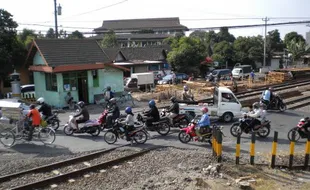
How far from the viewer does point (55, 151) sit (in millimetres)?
12477

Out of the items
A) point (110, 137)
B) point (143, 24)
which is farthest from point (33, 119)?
point (143, 24)

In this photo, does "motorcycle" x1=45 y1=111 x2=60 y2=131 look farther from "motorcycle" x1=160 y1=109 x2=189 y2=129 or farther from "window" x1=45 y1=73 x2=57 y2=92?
"window" x1=45 y1=73 x2=57 y2=92

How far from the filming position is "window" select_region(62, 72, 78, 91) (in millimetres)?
24031

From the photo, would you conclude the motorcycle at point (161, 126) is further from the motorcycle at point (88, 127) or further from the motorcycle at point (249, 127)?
the motorcycle at point (249, 127)

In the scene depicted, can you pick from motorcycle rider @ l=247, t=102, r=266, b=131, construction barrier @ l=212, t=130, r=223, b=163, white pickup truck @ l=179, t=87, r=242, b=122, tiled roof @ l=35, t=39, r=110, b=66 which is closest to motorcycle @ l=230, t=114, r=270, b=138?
motorcycle rider @ l=247, t=102, r=266, b=131

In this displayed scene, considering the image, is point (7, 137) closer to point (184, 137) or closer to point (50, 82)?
point (184, 137)

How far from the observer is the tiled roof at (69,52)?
78.3ft

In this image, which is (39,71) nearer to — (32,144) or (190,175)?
(32,144)

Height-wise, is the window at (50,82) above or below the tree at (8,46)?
below

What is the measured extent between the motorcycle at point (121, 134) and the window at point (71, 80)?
38.8 ft

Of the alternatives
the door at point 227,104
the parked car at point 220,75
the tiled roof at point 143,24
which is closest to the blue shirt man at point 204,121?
the door at point 227,104

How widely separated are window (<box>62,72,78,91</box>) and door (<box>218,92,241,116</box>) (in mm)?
12086

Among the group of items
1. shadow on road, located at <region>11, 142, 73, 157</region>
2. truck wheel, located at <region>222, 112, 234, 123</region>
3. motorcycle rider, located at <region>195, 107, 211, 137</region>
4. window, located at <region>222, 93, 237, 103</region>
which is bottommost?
shadow on road, located at <region>11, 142, 73, 157</region>

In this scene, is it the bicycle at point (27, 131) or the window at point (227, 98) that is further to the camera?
the window at point (227, 98)
